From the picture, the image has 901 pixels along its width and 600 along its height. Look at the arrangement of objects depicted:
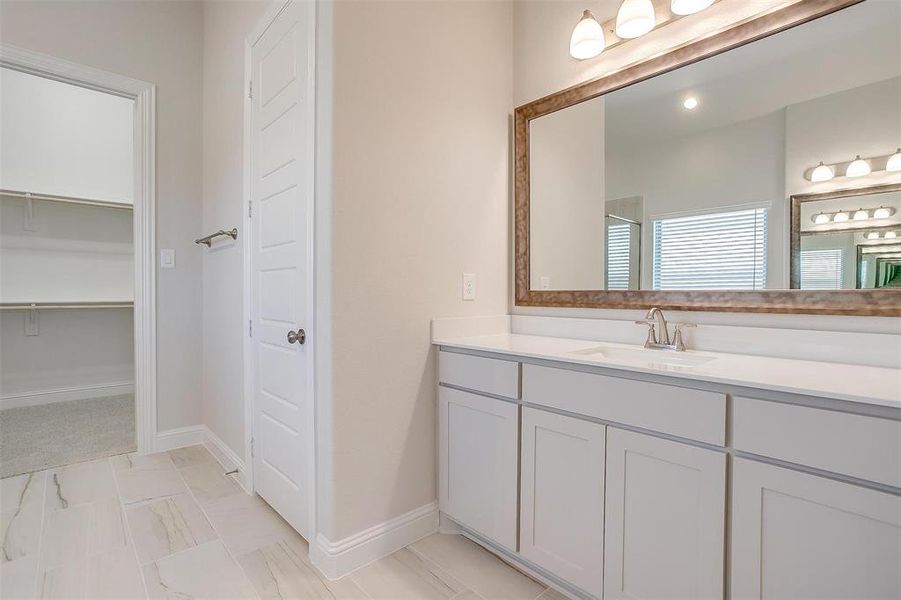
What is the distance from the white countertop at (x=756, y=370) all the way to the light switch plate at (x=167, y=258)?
198 cm

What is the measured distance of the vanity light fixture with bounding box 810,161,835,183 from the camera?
4.34 feet

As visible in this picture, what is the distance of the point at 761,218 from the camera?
1.45 m

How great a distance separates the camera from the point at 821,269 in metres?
1.34

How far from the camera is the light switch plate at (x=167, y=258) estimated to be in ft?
8.73

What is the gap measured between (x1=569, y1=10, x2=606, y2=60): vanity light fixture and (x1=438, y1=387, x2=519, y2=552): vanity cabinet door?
1.43 meters

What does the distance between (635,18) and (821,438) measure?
150cm

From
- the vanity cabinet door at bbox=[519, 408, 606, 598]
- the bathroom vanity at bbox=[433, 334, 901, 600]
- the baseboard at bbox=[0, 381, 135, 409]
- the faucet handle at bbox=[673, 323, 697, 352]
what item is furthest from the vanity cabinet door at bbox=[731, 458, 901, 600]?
the baseboard at bbox=[0, 381, 135, 409]

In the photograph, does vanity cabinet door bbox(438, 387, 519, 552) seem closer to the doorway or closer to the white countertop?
the white countertop

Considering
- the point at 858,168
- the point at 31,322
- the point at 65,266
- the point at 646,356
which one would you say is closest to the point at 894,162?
the point at 858,168

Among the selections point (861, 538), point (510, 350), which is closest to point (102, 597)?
point (510, 350)

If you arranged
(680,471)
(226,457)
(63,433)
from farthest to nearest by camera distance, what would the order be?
1. (63,433)
2. (226,457)
3. (680,471)

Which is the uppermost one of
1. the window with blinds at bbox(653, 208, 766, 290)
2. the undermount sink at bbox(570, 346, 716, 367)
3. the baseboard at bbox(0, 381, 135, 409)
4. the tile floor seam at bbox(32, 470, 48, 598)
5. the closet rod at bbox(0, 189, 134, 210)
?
the closet rod at bbox(0, 189, 134, 210)

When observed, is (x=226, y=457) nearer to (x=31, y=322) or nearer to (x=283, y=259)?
(x=283, y=259)

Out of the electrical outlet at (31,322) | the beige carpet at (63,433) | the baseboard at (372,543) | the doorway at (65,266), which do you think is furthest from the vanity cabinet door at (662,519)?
the electrical outlet at (31,322)
